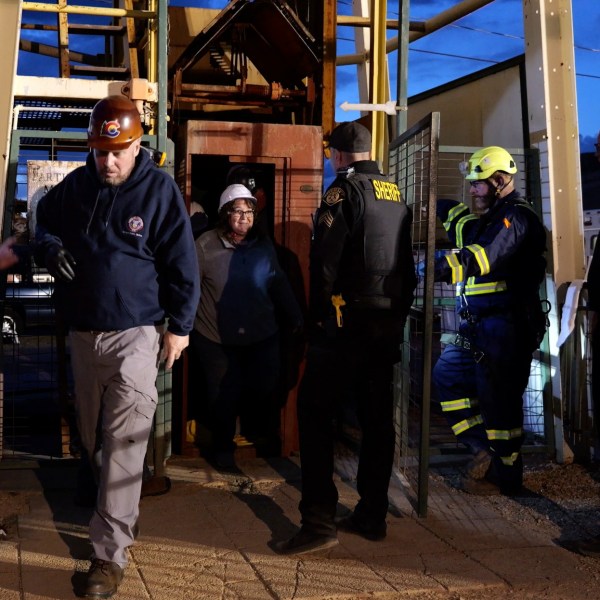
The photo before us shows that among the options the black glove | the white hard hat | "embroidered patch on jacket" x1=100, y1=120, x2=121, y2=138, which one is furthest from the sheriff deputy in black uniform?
the white hard hat

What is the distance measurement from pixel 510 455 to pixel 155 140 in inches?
124

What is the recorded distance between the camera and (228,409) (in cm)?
609

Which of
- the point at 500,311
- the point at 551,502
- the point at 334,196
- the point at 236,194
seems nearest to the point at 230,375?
the point at 236,194

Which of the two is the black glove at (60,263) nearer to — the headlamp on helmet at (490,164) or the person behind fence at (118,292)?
the person behind fence at (118,292)

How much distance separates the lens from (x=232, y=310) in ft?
19.8

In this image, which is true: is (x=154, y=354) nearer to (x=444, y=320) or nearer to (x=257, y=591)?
(x=257, y=591)

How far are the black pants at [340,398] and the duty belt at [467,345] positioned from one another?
1086 millimetres

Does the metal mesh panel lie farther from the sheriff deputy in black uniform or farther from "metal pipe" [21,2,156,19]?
"metal pipe" [21,2,156,19]

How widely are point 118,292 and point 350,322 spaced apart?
126 cm

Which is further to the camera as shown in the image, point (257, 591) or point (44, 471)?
point (44, 471)

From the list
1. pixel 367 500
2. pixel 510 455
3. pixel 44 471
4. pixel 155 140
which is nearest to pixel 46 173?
pixel 155 140

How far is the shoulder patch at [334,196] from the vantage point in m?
4.41

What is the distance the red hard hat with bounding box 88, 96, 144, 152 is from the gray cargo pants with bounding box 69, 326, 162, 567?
869mm

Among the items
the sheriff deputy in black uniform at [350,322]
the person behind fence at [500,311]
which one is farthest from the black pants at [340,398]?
the person behind fence at [500,311]
